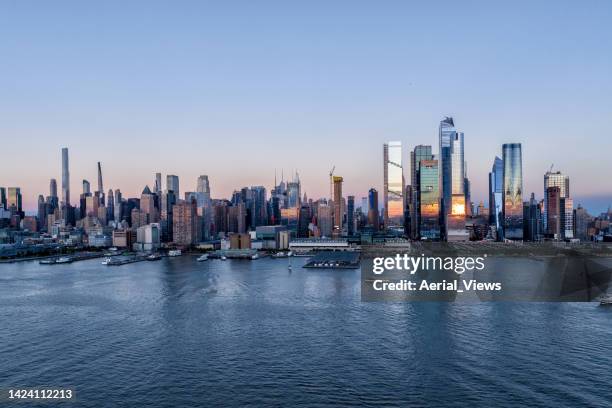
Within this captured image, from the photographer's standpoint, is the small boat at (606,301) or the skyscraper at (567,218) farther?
the skyscraper at (567,218)

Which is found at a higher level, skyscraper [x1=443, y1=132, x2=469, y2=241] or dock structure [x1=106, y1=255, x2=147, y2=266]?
skyscraper [x1=443, y1=132, x2=469, y2=241]

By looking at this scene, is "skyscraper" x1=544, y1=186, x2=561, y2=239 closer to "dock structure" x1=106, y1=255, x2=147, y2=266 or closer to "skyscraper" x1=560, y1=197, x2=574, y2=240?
"skyscraper" x1=560, y1=197, x2=574, y2=240

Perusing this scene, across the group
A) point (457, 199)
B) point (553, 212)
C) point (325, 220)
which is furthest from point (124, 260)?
point (553, 212)

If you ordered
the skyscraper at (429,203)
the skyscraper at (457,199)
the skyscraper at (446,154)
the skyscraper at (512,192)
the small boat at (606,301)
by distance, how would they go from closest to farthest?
the small boat at (606,301)
the skyscraper at (457,199)
the skyscraper at (429,203)
the skyscraper at (512,192)
the skyscraper at (446,154)

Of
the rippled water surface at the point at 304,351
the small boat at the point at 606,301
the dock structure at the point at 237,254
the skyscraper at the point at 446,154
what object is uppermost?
the skyscraper at the point at 446,154

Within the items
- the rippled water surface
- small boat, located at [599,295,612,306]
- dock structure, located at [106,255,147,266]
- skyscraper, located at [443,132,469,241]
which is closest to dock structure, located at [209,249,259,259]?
dock structure, located at [106,255,147,266]

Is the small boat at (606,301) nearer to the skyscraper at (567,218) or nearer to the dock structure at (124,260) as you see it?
the dock structure at (124,260)

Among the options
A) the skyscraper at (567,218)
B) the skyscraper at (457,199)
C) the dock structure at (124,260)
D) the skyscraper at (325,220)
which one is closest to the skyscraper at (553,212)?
the skyscraper at (567,218)
